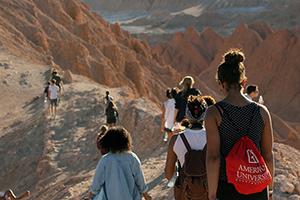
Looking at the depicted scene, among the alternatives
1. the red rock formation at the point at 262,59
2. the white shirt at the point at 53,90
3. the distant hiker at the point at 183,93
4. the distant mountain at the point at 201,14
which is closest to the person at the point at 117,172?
the distant hiker at the point at 183,93

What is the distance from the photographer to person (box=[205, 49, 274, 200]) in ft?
13.9

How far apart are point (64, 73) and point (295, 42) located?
102 ft

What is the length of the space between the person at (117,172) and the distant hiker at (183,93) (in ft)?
11.3

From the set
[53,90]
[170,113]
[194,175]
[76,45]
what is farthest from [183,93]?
[76,45]

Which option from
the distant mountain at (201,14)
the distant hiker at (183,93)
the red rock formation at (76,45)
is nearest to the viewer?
the distant hiker at (183,93)

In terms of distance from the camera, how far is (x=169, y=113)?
9.76m

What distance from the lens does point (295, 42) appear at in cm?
5153

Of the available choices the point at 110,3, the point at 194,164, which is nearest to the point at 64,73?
the point at 194,164

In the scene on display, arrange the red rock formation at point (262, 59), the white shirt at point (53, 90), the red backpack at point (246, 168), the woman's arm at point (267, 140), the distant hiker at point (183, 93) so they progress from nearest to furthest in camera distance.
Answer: the red backpack at point (246, 168), the woman's arm at point (267, 140), the distant hiker at point (183, 93), the white shirt at point (53, 90), the red rock formation at point (262, 59)

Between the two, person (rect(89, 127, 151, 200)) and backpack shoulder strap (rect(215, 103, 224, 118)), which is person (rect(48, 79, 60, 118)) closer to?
person (rect(89, 127, 151, 200))

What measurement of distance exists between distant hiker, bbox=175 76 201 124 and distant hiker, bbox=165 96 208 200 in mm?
3241

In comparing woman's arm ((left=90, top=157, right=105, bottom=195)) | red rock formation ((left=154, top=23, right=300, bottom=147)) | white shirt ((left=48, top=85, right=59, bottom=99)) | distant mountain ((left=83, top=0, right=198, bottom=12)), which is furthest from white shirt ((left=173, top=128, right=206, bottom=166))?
distant mountain ((left=83, top=0, right=198, bottom=12))

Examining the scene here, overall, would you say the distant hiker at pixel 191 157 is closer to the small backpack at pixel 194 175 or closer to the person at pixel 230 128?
the small backpack at pixel 194 175

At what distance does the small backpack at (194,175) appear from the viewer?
529 cm
